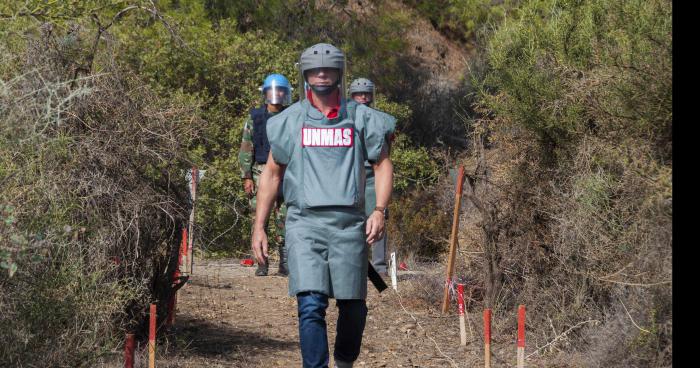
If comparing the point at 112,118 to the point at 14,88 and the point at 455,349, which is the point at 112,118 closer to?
the point at 14,88

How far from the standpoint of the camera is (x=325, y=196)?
6234 mm

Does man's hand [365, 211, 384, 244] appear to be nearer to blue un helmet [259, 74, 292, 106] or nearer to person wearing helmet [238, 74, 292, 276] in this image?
person wearing helmet [238, 74, 292, 276]

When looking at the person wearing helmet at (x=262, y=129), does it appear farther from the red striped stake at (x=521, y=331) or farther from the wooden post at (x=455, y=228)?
the red striped stake at (x=521, y=331)

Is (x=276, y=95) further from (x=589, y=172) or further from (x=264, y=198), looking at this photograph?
(x=264, y=198)

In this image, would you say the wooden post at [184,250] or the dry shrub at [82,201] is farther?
the wooden post at [184,250]

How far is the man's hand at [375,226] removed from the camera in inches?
247

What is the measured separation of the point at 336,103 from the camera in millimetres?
6492

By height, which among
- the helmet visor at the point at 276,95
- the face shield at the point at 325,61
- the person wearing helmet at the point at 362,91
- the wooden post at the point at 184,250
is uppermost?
the person wearing helmet at the point at 362,91

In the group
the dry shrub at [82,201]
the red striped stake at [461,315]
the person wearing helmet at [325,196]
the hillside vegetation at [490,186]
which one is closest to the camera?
the dry shrub at [82,201]

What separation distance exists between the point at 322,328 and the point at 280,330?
3.30 meters

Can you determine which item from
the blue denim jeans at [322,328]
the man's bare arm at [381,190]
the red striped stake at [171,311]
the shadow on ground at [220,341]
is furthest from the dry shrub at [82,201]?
the man's bare arm at [381,190]

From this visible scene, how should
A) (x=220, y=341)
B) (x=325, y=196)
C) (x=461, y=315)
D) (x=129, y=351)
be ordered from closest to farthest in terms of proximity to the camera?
(x=129, y=351) < (x=325, y=196) < (x=461, y=315) < (x=220, y=341)

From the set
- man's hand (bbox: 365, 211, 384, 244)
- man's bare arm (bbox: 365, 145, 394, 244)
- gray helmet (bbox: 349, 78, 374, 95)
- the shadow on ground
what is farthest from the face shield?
gray helmet (bbox: 349, 78, 374, 95)

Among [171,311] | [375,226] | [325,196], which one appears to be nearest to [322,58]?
[325,196]
